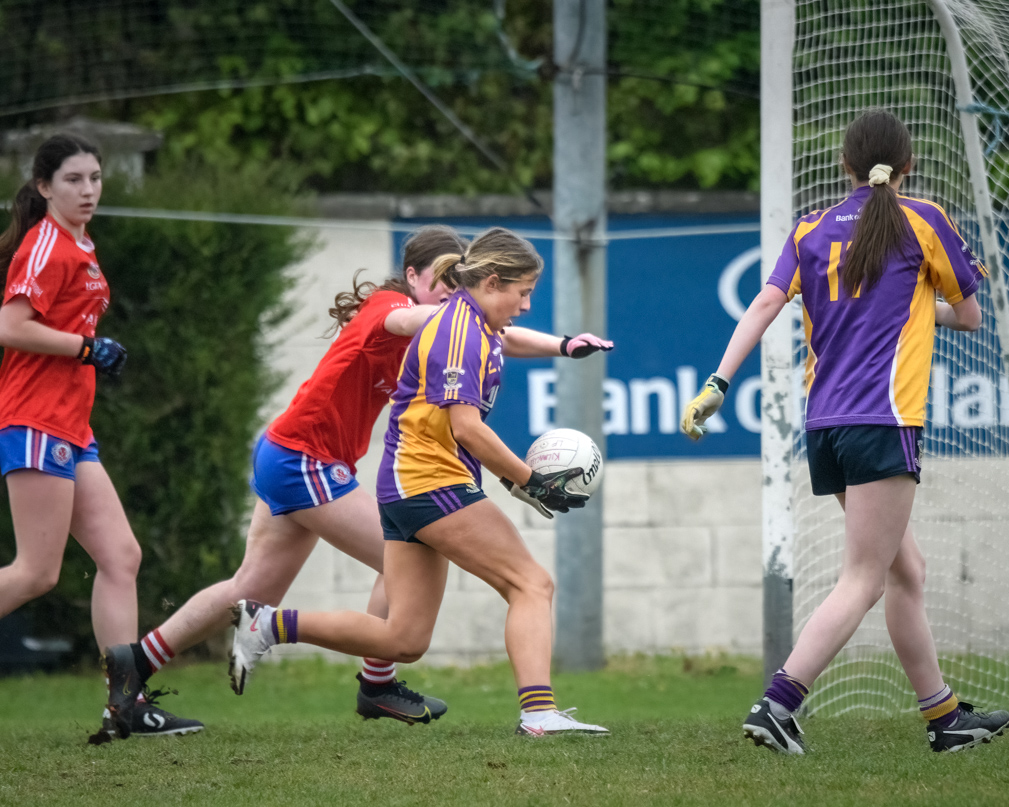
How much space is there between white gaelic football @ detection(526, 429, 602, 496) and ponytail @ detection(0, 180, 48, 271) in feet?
7.17

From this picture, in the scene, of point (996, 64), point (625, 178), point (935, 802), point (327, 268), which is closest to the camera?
point (935, 802)

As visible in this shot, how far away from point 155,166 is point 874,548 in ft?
20.2

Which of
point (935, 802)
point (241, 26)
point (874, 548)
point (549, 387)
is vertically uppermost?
point (241, 26)

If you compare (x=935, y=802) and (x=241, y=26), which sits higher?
(x=241, y=26)

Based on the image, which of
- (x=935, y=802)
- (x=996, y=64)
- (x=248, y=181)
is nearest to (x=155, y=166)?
(x=248, y=181)

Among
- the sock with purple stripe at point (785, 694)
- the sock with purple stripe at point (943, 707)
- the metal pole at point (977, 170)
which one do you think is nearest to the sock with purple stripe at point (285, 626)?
the sock with purple stripe at point (785, 694)

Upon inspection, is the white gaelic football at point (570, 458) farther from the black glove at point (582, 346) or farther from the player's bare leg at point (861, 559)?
the player's bare leg at point (861, 559)

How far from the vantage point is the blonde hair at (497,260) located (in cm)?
441

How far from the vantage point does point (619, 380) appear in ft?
28.8

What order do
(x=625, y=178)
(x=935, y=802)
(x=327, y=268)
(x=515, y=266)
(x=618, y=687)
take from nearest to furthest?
(x=935, y=802) → (x=515, y=266) → (x=618, y=687) → (x=327, y=268) → (x=625, y=178)

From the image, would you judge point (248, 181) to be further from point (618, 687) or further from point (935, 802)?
point (935, 802)


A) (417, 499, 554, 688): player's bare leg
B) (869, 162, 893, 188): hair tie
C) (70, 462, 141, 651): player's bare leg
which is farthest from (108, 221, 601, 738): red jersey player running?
(869, 162, 893, 188): hair tie

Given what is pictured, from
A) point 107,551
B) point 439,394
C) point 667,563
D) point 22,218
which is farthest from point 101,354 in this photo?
point 667,563

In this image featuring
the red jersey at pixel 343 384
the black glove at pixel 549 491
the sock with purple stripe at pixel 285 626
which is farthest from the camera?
the red jersey at pixel 343 384
